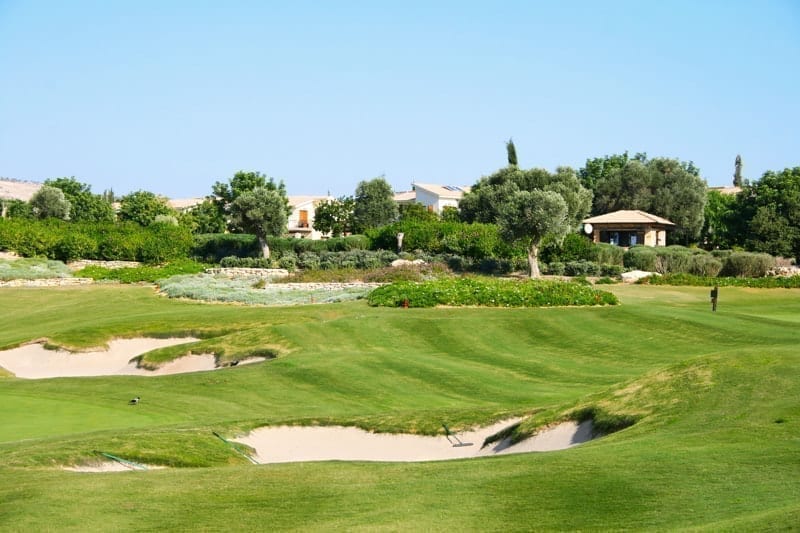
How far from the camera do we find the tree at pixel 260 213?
208 ft

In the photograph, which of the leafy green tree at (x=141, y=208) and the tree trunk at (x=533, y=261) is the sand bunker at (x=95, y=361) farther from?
the leafy green tree at (x=141, y=208)

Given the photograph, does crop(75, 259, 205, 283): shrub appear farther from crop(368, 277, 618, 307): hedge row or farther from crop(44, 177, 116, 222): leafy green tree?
crop(44, 177, 116, 222): leafy green tree

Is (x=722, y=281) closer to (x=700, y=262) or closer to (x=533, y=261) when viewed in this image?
(x=700, y=262)

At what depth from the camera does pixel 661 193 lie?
88.8 m

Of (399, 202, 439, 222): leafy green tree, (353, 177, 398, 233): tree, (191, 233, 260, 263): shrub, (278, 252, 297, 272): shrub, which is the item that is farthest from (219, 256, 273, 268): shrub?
(353, 177, 398, 233): tree

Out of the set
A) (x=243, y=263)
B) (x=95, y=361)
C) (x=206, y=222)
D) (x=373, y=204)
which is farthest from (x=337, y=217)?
(x=95, y=361)

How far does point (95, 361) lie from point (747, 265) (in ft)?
128

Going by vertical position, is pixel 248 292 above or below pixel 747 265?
below

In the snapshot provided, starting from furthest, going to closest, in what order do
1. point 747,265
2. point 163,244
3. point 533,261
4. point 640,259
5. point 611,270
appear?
1. point 163,244
2. point 640,259
3. point 747,265
4. point 611,270
5. point 533,261

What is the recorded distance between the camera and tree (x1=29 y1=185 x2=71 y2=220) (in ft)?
277

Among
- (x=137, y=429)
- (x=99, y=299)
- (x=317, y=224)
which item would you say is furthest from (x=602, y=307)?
(x=317, y=224)

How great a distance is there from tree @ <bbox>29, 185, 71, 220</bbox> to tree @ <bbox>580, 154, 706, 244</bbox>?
49.3 m

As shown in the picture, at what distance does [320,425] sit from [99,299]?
31.6 metres

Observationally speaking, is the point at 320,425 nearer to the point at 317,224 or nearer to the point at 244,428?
the point at 244,428
